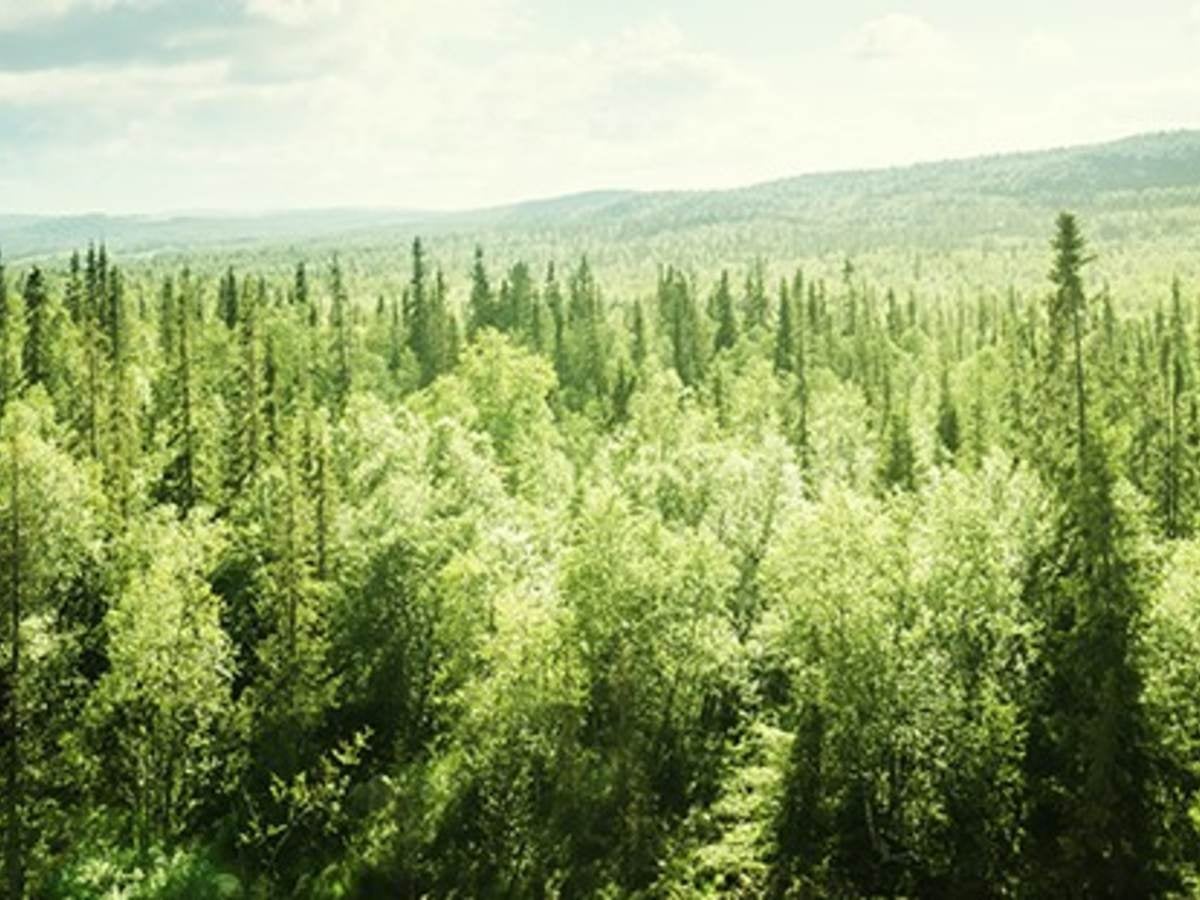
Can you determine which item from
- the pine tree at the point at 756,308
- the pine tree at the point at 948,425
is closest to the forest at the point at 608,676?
the pine tree at the point at 948,425

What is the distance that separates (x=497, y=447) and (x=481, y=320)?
60058 millimetres

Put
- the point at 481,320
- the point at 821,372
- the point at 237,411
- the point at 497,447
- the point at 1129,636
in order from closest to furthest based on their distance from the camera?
1. the point at 1129,636
2. the point at 237,411
3. the point at 497,447
4. the point at 821,372
5. the point at 481,320

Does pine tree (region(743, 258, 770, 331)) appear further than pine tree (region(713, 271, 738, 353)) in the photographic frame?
Yes

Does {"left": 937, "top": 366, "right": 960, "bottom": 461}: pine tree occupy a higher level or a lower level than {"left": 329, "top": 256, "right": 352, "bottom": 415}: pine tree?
lower

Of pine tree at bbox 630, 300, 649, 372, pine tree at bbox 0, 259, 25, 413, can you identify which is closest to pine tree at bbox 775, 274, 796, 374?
pine tree at bbox 630, 300, 649, 372

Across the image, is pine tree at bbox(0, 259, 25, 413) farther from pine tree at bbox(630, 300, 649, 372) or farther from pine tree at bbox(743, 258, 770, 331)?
pine tree at bbox(743, 258, 770, 331)

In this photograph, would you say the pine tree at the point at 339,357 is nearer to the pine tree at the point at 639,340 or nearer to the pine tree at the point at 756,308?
the pine tree at the point at 639,340

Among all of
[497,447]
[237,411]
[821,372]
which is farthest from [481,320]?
[237,411]

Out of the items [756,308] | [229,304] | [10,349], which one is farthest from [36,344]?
[756,308]

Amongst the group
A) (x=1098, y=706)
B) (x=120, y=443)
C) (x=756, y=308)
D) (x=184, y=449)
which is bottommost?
(x=1098, y=706)

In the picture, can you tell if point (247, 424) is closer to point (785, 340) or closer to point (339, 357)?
point (339, 357)

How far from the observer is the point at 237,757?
53.5m

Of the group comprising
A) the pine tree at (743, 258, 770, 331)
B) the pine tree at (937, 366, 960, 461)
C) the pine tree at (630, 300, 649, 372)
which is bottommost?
the pine tree at (937, 366, 960, 461)

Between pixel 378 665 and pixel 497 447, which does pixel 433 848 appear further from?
pixel 497 447
